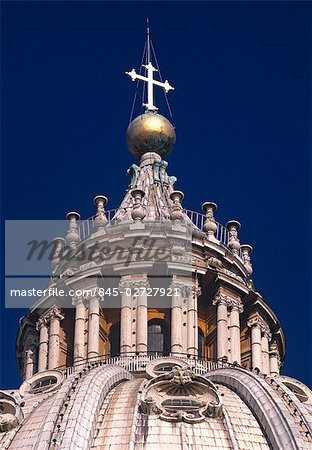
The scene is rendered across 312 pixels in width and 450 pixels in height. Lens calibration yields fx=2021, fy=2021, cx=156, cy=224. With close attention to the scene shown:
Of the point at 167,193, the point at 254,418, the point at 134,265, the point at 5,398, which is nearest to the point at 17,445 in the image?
the point at 5,398

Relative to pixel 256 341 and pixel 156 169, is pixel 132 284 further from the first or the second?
pixel 156 169

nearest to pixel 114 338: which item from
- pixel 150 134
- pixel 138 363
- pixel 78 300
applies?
pixel 78 300

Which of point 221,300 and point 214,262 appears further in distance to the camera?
point 214,262

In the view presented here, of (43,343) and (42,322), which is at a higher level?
(42,322)

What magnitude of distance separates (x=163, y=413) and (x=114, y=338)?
30.2 ft

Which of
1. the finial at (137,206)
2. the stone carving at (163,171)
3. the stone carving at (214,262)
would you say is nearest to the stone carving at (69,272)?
the finial at (137,206)

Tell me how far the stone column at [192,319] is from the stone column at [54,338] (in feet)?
15.4

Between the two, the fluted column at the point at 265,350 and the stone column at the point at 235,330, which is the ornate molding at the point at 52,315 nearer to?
Result: the stone column at the point at 235,330

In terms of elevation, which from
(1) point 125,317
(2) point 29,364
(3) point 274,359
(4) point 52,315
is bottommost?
(2) point 29,364

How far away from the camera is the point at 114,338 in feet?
234

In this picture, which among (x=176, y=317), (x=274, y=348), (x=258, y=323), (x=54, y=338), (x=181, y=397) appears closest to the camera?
(x=181, y=397)

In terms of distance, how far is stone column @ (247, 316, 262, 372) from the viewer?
235 ft

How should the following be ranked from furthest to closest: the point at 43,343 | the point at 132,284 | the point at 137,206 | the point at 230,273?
the point at 137,206, the point at 230,273, the point at 43,343, the point at 132,284

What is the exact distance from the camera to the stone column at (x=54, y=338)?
70.3 m
